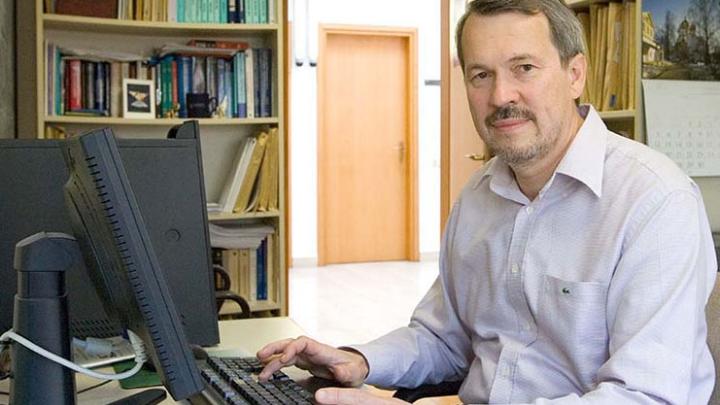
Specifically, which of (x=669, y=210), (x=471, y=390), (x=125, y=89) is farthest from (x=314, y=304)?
(x=669, y=210)

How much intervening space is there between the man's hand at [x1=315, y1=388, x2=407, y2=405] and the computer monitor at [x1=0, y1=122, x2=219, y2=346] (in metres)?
0.43

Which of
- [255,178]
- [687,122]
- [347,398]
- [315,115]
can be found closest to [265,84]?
[255,178]

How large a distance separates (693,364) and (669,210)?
0.75 ft

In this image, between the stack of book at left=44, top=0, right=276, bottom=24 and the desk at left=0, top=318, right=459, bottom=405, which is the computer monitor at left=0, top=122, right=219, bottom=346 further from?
the stack of book at left=44, top=0, right=276, bottom=24

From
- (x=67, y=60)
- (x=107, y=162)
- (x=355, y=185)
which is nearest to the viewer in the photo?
(x=107, y=162)

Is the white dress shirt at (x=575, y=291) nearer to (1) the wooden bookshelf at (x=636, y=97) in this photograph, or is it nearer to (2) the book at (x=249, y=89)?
(1) the wooden bookshelf at (x=636, y=97)

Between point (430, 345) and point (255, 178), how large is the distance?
5.61 ft

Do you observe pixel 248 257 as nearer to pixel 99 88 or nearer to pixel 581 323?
pixel 99 88

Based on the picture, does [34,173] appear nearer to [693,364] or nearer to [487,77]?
[487,77]

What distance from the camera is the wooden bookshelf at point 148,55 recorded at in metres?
2.89

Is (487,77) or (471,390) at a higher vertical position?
(487,77)

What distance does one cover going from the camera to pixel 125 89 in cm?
300

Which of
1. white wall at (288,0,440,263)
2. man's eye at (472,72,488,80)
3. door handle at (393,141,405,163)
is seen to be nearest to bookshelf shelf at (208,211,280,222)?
man's eye at (472,72,488,80)

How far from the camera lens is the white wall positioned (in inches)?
263
